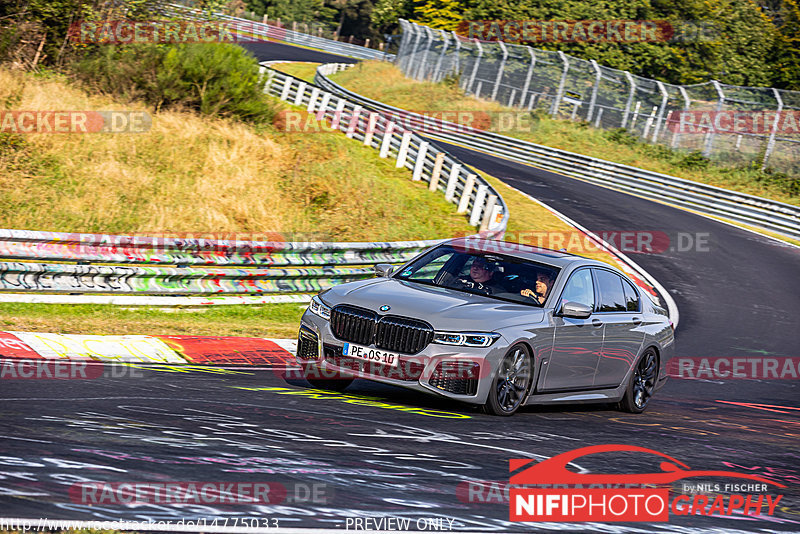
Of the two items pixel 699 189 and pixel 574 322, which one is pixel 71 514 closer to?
pixel 574 322

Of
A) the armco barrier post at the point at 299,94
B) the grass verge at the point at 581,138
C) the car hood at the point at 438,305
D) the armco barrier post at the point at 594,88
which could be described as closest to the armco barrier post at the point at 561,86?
the grass verge at the point at 581,138

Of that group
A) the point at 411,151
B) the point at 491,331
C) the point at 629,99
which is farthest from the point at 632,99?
the point at 491,331

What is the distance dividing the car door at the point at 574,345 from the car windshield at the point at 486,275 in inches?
10.3

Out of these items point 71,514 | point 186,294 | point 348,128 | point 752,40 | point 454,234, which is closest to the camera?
point 71,514

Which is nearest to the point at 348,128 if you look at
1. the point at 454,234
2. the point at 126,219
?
→ the point at 454,234

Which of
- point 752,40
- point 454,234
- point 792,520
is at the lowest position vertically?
point 454,234

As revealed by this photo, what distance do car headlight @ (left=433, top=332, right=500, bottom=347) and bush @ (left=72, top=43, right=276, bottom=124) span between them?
53.6 ft

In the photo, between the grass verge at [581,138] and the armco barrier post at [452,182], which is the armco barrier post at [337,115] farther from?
the grass verge at [581,138]

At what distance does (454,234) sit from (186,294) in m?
10.7

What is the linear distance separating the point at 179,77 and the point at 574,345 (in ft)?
55.0

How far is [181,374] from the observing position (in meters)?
9.33

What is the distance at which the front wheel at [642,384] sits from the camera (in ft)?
34.4

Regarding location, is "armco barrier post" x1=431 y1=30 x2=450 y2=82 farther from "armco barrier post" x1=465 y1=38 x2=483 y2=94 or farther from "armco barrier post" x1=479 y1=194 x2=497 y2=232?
"armco barrier post" x1=479 y1=194 x2=497 y2=232

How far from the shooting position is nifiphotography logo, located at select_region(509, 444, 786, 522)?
562 cm
